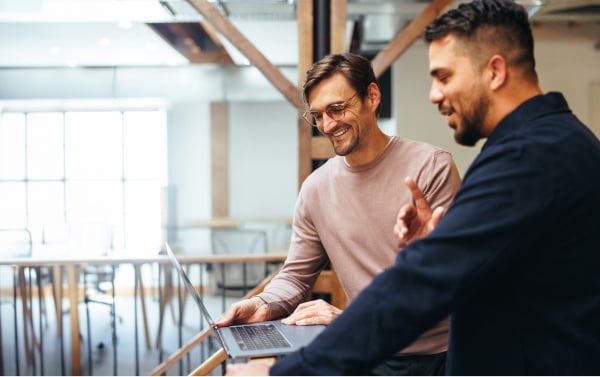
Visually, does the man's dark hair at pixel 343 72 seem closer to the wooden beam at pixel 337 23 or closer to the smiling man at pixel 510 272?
the smiling man at pixel 510 272

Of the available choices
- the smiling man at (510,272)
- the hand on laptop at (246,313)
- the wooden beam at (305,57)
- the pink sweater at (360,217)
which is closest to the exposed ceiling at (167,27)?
the wooden beam at (305,57)

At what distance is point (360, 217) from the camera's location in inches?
68.1

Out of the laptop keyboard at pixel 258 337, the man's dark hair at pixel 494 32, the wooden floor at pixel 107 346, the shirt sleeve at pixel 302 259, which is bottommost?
the wooden floor at pixel 107 346

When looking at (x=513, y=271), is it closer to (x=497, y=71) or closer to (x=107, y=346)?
(x=497, y=71)

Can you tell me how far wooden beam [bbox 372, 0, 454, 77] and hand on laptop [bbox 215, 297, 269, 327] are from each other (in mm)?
2262

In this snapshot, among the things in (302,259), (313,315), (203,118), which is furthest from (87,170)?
(313,315)

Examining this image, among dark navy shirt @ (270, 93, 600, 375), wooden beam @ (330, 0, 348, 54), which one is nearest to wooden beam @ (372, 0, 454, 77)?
wooden beam @ (330, 0, 348, 54)

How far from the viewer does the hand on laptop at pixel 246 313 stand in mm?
1568

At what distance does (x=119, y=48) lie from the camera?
8.05m

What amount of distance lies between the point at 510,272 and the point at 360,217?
0.71 m

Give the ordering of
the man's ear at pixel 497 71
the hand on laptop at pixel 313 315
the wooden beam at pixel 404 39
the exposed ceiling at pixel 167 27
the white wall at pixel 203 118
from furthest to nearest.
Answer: the white wall at pixel 203 118, the exposed ceiling at pixel 167 27, the wooden beam at pixel 404 39, the hand on laptop at pixel 313 315, the man's ear at pixel 497 71

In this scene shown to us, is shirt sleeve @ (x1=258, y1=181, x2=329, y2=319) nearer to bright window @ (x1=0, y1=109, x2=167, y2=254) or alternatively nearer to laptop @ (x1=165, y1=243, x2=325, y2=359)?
laptop @ (x1=165, y1=243, x2=325, y2=359)

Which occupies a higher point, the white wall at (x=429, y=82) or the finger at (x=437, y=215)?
the white wall at (x=429, y=82)

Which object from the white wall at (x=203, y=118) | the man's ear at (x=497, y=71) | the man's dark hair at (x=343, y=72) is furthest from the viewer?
the white wall at (x=203, y=118)
